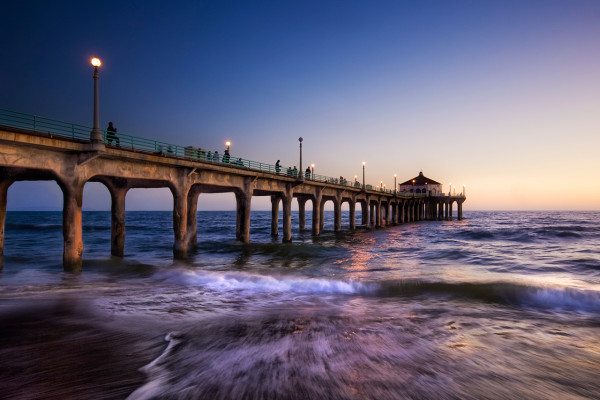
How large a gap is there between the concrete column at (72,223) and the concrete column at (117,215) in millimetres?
5335

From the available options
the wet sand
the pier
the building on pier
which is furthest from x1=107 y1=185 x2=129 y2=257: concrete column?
the building on pier

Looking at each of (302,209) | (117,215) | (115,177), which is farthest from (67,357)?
(302,209)

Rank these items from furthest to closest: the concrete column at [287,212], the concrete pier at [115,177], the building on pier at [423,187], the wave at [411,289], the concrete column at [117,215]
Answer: the building on pier at [423,187] < the concrete column at [287,212] < the concrete column at [117,215] < the concrete pier at [115,177] < the wave at [411,289]

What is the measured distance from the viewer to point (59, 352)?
635 centimetres

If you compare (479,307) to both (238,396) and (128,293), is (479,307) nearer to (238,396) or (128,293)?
(238,396)

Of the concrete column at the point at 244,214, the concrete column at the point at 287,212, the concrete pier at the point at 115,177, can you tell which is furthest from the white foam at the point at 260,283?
the concrete column at the point at 287,212

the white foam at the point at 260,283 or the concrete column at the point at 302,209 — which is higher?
the concrete column at the point at 302,209

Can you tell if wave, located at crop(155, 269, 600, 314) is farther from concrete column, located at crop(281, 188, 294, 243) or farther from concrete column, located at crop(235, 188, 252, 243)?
concrete column, located at crop(281, 188, 294, 243)

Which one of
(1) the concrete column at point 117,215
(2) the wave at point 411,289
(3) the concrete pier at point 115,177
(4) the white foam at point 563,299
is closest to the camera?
(4) the white foam at point 563,299

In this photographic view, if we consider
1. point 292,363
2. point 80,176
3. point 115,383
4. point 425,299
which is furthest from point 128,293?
point 425,299

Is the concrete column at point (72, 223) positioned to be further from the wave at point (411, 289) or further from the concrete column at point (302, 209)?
the concrete column at point (302, 209)

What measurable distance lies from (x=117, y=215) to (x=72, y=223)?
628 centimetres

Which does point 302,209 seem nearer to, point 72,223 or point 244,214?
point 244,214

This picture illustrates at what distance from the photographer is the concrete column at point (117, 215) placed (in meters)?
20.3
